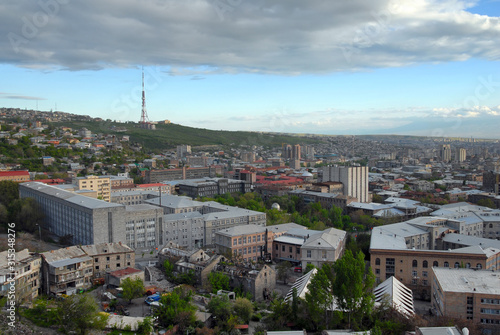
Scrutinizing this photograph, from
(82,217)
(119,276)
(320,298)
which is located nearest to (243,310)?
(320,298)

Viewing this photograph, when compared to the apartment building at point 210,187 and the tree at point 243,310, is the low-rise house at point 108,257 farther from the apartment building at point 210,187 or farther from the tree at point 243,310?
the apartment building at point 210,187

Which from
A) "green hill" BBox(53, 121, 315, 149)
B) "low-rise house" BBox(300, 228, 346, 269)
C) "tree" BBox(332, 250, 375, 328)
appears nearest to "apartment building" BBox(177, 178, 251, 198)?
"low-rise house" BBox(300, 228, 346, 269)

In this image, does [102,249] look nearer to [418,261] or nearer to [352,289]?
[352,289]

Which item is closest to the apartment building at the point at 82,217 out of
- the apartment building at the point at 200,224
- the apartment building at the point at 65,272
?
the apartment building at the point at 200,224

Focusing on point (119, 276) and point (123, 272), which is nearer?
point (119, 276)

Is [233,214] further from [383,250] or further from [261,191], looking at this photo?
[261,191]

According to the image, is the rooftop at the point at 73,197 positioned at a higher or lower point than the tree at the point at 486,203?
higher
